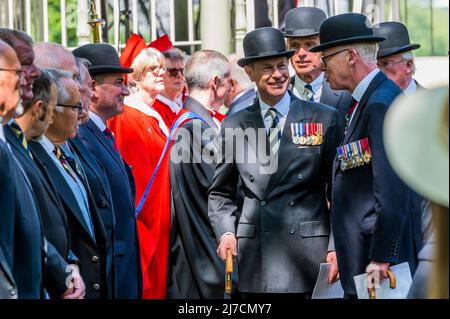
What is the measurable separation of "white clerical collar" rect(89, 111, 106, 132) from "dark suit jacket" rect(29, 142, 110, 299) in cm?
106

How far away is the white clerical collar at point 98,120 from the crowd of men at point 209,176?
0.06 feet

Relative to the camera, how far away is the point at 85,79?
7.04 metres

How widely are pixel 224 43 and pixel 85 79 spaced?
5189 mm

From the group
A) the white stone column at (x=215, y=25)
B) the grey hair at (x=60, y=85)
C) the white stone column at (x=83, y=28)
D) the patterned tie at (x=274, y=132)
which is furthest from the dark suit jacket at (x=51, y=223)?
the white stone column at (x=83, y=28)

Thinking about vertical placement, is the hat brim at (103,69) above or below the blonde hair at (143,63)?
below

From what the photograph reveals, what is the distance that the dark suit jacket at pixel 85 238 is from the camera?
19.3ft

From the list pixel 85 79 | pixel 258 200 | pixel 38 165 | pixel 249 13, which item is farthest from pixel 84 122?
pixel 249 13

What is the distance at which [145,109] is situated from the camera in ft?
30.9

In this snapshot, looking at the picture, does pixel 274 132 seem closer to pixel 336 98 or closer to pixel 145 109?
Result: pixel 336 98

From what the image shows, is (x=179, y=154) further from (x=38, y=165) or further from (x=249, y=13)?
(x=249, y=13)

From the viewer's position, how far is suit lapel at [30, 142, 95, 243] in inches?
228

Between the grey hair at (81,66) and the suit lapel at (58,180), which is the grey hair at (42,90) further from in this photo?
the grey hair at (81,66)

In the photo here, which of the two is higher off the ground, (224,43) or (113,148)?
(224,43)

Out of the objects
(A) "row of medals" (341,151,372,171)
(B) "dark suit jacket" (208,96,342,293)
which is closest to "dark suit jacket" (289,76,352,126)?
(B) "dark suit jacket" (208,96,342,293)
